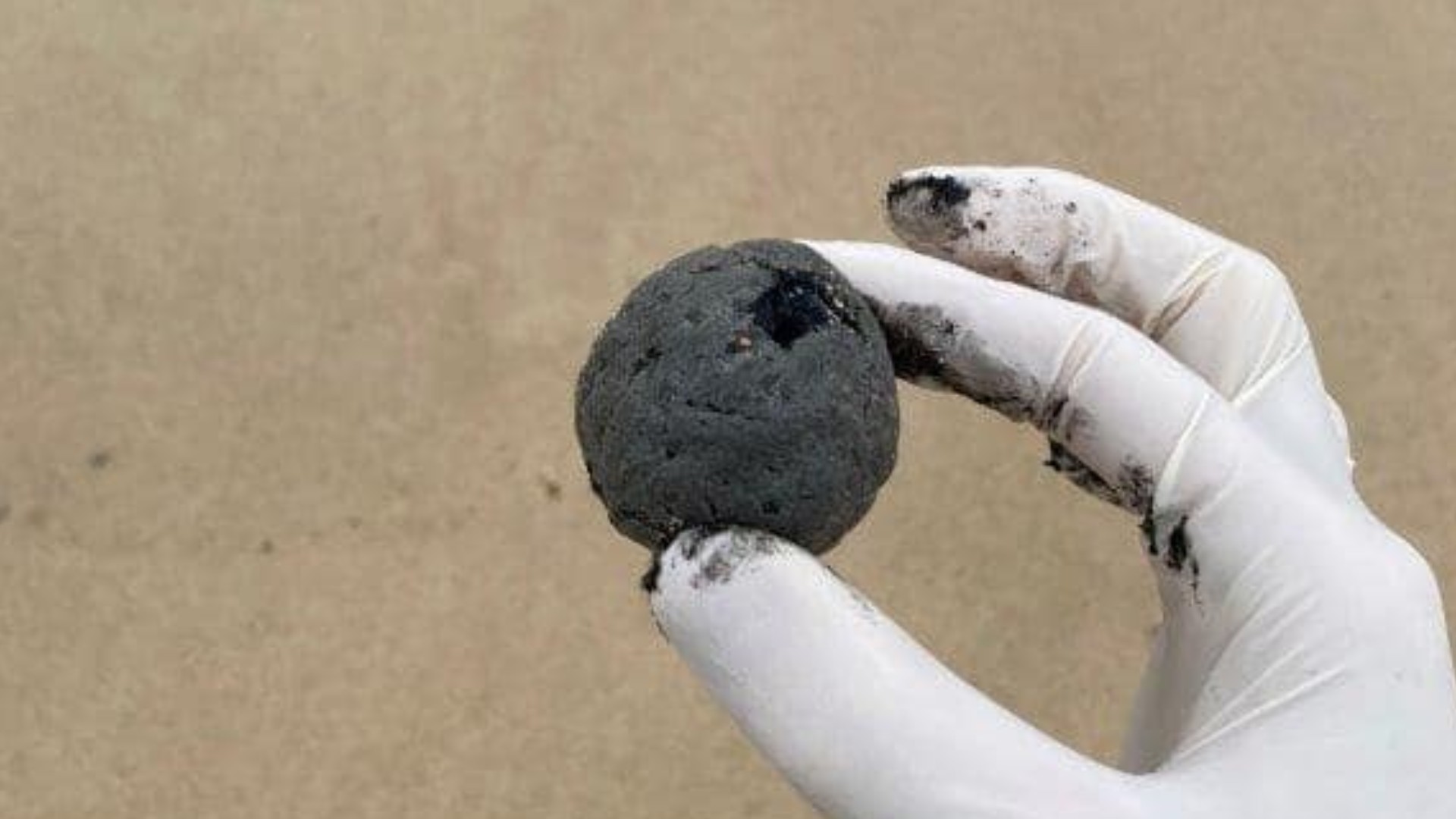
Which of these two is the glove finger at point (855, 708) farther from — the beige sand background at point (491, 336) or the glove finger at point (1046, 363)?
the beige sand background at point (491, 336)

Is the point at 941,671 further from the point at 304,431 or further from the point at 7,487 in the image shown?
the point at 7,487

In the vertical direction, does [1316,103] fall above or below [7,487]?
above

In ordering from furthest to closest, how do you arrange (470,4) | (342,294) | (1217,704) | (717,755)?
(470,4)
(342,294)
(717,755)
(1217,704)

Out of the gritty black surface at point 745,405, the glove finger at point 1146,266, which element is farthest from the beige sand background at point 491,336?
the gritty black surface at point 745,405

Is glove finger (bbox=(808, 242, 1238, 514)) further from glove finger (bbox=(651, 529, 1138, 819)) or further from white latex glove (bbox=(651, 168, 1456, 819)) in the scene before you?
glove finger (bbox=(651, 529, 1138, 819))

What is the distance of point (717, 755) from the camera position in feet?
5.18

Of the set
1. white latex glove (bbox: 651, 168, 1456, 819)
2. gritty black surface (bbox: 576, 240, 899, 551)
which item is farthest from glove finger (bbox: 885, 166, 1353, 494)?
gritty black surface (bbox: 576, 240, 899, 551)

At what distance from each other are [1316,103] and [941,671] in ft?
3.86

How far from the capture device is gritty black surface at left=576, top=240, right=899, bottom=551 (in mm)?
902

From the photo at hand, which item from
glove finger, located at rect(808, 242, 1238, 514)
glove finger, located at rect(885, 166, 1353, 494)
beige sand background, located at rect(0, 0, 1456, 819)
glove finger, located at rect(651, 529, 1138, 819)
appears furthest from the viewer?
beige sand background, located at rect(0, 0, 1456, 819)

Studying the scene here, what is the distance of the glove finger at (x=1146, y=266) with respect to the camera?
1.17 meters

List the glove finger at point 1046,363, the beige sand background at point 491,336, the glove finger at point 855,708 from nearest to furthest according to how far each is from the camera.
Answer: the glove finger at point 855,708
the glove finger at point 1046,363
the beige sand background at point 491,336

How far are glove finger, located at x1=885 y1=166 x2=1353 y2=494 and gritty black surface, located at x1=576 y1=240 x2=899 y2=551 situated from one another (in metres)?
0.24

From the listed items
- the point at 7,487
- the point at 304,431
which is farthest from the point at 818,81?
the point at 7,487
